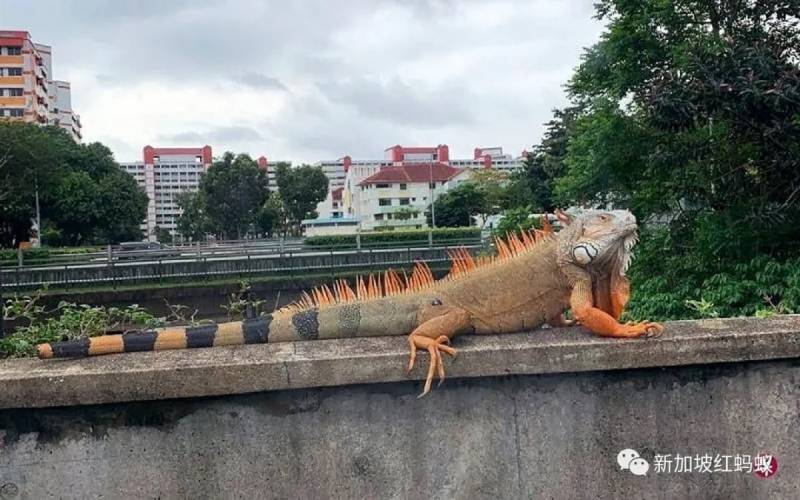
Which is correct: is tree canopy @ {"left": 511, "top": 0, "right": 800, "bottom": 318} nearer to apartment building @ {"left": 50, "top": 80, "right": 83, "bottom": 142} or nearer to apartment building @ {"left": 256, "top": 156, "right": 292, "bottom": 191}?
apartment building @ {"left": 256, "top": 156, "right": 292, "bottom": 191}

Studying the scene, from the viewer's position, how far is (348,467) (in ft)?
8.73

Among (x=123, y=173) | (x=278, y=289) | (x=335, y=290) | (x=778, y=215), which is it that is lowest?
(x=278, y=289)

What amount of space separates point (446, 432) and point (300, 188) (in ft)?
205

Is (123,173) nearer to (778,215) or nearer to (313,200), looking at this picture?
(313,200)

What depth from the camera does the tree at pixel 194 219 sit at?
65875 millimetres

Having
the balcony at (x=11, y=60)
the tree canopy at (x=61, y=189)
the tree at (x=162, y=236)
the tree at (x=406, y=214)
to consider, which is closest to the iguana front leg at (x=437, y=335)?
the tree canopy at (x=61, y=189)

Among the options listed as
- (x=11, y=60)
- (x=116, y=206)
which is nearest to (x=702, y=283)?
(x=116, y=206)

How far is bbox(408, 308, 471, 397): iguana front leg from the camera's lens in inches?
103

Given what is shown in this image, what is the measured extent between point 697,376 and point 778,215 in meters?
5.80

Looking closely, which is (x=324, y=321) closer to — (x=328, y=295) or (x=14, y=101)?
(x=328, y=295)

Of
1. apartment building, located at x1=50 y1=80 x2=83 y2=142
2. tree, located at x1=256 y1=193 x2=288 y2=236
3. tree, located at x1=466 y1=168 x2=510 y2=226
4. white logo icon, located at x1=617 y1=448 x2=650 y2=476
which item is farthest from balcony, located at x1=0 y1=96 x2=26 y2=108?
white logo icon, located at x1=617 y1=448 x2=650 y2=476

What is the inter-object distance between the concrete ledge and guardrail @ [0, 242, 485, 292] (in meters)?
13.4

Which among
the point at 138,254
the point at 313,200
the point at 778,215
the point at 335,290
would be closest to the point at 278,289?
the point at 138,254

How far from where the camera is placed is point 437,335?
278 cm
